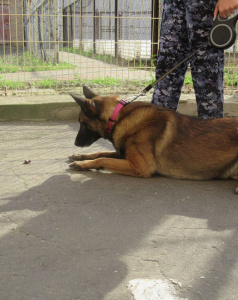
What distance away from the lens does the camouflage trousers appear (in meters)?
3.87

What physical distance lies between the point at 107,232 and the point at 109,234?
0.03 meters

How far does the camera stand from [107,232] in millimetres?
2686

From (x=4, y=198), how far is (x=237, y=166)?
1951 millimetres

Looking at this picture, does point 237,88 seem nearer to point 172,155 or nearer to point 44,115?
point 44,115

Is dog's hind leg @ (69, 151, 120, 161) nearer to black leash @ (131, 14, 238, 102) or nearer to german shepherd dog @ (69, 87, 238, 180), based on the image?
german shepherd dog @ (69, 87, 238, 180)

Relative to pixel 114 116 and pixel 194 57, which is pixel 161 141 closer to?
pixel 114 116

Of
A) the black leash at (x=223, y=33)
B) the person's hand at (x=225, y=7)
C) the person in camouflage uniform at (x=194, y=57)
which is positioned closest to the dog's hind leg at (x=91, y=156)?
the person in camouflage uniform at (x=194, y=57)

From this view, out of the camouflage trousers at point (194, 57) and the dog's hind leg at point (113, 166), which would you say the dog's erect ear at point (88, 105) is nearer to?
the dog's hind leg at point (113, 166)

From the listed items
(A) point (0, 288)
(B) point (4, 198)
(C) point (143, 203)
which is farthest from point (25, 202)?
(A) point (0, 288)

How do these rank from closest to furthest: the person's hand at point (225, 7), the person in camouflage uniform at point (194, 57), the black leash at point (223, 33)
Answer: the person's hand at point (225, 7) → the black leash at point (223, 33) → the person in camouflage uniform at point (194, 57)

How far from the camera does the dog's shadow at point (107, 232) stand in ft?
7.11

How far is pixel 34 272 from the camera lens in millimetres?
2217

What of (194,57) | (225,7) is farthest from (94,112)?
(225,7)

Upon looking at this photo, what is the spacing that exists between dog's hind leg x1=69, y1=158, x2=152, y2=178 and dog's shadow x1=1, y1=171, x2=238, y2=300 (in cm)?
6
